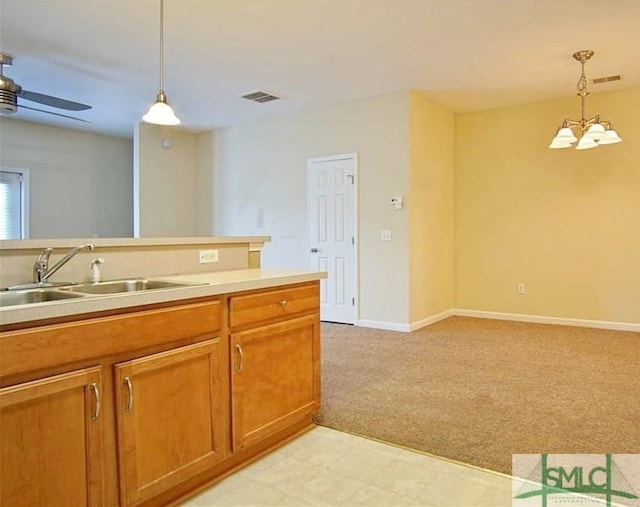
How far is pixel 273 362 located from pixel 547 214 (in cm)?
448

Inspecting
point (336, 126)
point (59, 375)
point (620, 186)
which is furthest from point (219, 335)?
point (620, 186)

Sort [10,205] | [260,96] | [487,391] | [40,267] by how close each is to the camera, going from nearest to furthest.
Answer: [40,267], [487,391], [260,96], [10,205]

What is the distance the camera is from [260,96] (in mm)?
5230

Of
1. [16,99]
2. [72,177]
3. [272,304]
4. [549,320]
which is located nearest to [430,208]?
[549,320]

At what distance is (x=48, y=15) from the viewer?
3311 mm

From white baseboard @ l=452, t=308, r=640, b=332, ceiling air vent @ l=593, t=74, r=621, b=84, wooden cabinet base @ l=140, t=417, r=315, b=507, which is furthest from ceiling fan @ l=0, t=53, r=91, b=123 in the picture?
ceiling air vent @ l=593, t=74, r=621, b=84

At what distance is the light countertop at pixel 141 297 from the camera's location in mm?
1329

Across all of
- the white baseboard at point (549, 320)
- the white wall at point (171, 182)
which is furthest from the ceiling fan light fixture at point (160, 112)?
the white baseboard at point (549, 320)

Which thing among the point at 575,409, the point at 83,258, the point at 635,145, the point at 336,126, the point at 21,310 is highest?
the point at 336,126

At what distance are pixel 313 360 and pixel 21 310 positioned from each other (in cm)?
149

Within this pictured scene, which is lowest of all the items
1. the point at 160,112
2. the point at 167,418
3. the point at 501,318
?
the point at 501,318

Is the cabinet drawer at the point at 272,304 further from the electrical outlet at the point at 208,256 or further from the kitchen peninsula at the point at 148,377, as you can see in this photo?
the electrical outlet at the point at 208,256

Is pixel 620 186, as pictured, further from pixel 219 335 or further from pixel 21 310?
pixel 21 310

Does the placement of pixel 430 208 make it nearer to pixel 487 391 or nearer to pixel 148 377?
pixel 487 391
